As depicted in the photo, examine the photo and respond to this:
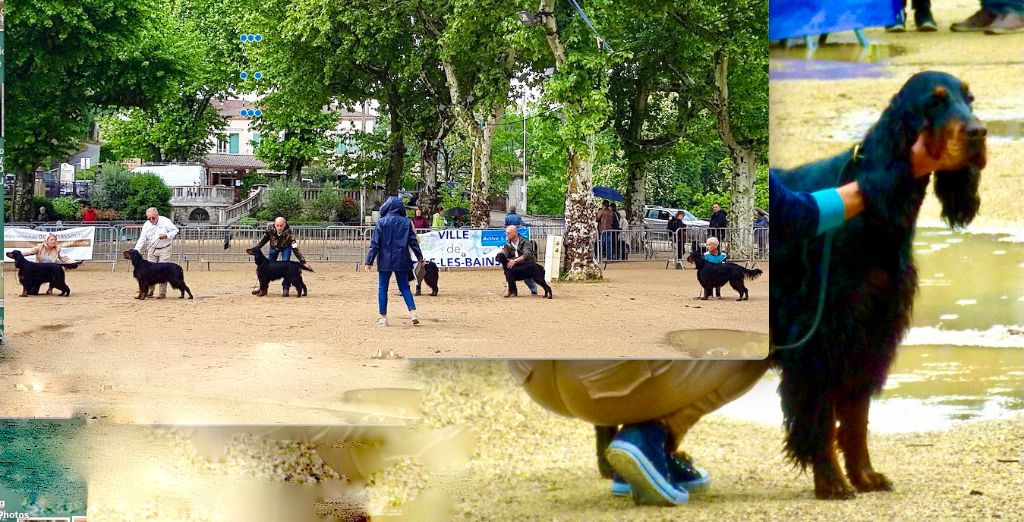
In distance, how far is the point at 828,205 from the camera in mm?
3900

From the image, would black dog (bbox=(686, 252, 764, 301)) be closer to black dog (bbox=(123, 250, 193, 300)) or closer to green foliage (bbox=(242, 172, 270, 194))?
black dog (bbox=(123, 250, 193, 300))

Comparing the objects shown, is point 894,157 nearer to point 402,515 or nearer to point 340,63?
point 402,515

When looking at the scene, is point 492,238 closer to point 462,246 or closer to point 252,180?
point 462,246

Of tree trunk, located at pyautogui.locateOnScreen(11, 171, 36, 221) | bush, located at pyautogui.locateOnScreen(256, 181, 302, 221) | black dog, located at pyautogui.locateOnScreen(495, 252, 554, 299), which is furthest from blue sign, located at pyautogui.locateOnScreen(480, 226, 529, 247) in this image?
tree trunk, located at pyautogui.locateOnScreen(11, 171, 36, 221)

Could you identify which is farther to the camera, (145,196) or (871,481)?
(145,196)

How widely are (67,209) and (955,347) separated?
9560mm

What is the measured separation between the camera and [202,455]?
439cm

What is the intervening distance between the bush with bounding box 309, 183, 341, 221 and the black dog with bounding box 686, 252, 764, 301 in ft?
18.1

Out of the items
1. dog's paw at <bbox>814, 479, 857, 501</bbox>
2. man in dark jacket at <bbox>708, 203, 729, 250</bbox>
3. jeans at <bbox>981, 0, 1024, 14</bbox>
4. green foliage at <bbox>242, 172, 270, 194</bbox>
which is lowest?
dog's paw at <bbox>814, 479, 857, 501</bbox>

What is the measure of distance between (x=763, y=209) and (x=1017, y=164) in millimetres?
6412

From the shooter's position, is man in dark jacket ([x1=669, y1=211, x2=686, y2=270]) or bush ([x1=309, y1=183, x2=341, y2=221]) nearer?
man in dark jacket ([x1=669, y1=211, x2=686, y2=270])

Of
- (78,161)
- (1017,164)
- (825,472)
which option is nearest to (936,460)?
(825,472)

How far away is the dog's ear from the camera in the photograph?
13.0ft

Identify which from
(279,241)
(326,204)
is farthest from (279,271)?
(326,204)
